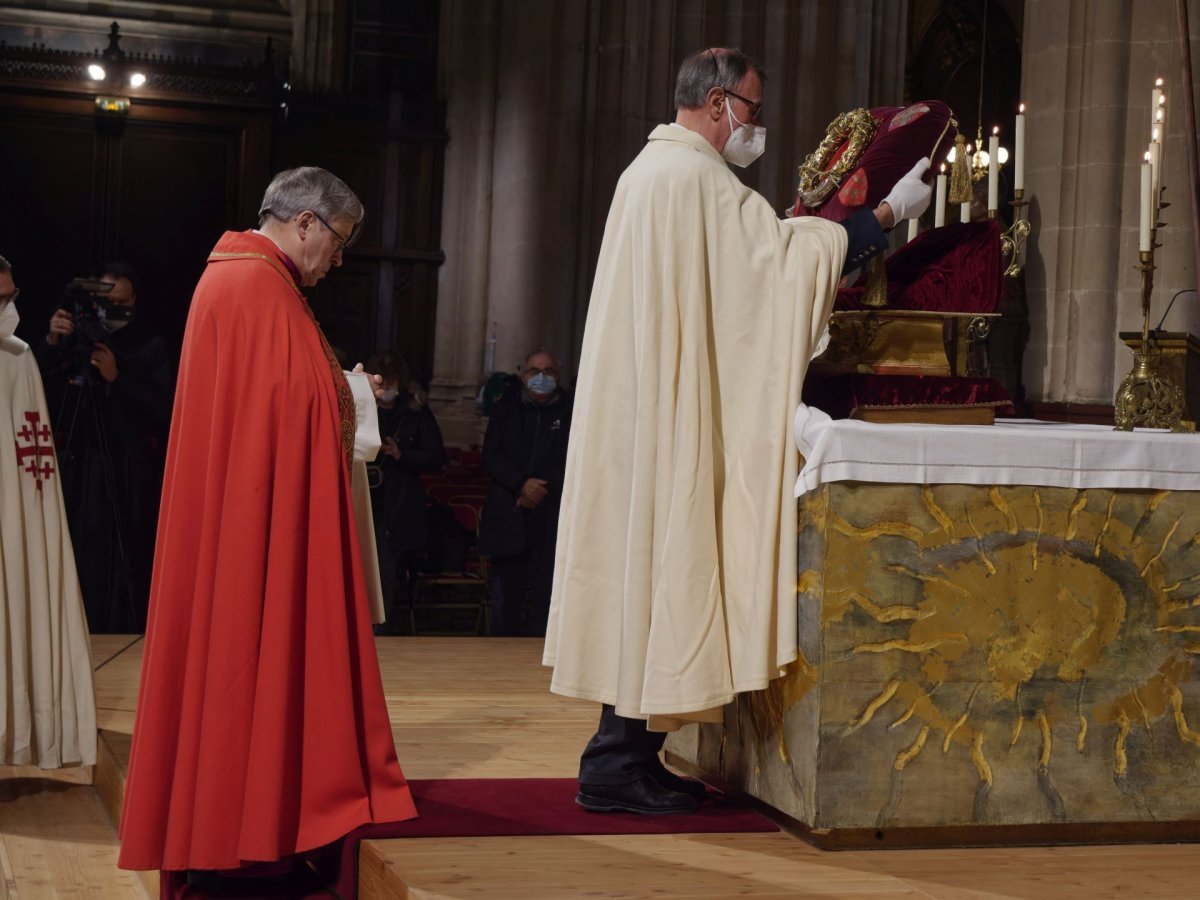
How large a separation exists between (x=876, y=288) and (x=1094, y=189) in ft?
16.6

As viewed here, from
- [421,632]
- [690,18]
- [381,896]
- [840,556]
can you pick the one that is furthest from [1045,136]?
[381,896]

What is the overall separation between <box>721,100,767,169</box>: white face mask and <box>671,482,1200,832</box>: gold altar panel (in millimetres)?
875

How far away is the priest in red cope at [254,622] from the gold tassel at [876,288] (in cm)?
139

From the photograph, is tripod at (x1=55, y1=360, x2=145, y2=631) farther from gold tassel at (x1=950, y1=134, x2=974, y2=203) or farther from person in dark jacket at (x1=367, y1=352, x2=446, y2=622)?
gold tassel at (x1=950, y1=134, x2=974, y2=203)

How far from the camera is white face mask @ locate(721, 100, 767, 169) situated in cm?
368

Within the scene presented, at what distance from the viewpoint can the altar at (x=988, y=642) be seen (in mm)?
3527

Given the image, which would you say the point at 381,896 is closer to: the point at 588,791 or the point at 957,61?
the point at 588,791

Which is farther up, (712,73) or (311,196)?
(712,73)

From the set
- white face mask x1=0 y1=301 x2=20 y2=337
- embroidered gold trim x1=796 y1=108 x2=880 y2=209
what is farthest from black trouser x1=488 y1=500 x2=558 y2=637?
embroidered gold trim x1=796 y1=108 x2=880 y2=209

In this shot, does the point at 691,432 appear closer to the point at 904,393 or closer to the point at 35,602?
the point at 904,393

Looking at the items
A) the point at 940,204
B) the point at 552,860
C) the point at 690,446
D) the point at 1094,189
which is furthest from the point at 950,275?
the point at 1094,189

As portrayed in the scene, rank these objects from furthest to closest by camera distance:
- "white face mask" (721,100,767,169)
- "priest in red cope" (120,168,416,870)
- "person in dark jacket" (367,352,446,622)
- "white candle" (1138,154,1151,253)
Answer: "person in dark jacket" (367,352,446,622)
"white candle" (1138,154,1151,253)
"white face mask" (721,100,767,169)
"priest in red cope" (120,168,416,870)

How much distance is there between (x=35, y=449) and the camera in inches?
193

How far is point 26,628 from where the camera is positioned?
486 centimetres
